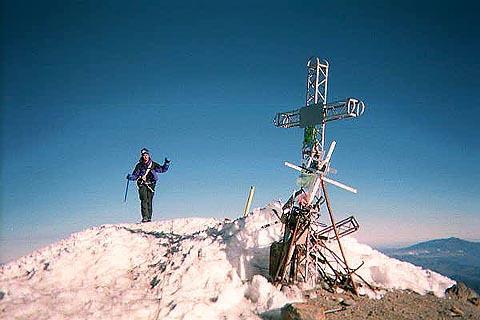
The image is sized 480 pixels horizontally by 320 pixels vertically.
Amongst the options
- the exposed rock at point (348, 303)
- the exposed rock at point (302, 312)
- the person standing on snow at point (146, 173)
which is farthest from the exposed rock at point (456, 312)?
the person standing on snow at point (146, 173)

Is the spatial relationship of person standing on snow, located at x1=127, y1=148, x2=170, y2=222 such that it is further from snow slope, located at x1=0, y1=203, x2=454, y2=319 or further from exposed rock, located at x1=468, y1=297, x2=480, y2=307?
exposed rock, located at x1=468, y1=297, x2=480, y2=307

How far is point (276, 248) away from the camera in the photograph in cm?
1295

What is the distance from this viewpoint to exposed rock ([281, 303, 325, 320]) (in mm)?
10000

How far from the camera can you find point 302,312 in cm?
1011

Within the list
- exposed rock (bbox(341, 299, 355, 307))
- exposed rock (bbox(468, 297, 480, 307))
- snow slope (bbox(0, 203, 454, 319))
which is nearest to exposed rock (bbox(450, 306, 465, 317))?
exposed rock (bbox(468, 297, 480, 307))

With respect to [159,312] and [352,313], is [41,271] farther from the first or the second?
[352,313]

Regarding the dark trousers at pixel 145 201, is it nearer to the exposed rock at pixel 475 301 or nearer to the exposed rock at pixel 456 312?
the exposed rock at pixel 456 312

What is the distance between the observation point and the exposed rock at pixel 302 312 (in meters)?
10.0

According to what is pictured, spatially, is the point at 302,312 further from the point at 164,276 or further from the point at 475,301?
the point at 475,301

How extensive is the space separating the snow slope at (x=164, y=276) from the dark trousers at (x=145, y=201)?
1.88 meters

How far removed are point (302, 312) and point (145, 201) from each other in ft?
37.5

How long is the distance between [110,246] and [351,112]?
10.8 m

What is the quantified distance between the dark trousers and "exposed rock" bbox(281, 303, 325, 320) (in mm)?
10481

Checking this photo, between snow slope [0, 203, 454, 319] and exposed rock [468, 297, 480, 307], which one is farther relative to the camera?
exposed rock [468, 297, 480, 307]
